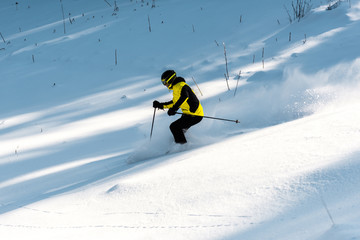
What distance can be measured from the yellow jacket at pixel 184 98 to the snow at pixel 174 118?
0.49m

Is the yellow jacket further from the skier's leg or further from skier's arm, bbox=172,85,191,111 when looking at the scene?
the skier's leg

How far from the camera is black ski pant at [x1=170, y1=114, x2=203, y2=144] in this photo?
546cm

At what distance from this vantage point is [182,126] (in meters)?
5.46

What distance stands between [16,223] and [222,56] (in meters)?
6.37

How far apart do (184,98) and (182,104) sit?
24 cm

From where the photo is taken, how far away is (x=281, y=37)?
355 inches

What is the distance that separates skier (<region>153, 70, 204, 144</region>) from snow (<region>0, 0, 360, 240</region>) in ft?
0.84

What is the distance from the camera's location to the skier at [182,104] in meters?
5.24

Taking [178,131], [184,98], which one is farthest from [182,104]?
[178,131]

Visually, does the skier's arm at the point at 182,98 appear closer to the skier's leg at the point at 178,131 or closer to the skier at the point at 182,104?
the skier at the point at 182,104

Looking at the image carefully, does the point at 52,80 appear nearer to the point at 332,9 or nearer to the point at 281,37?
the point at 281,37

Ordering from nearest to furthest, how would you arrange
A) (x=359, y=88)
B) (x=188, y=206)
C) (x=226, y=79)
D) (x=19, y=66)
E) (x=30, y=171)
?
(x=188, y=206) < (x=30, y=171) < (x=359, y=88) < (x=226, y=79) < (x=19, y=66)

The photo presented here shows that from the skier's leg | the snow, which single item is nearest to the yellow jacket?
the skier's leg

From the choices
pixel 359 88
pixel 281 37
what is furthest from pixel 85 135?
pixel 281 37
